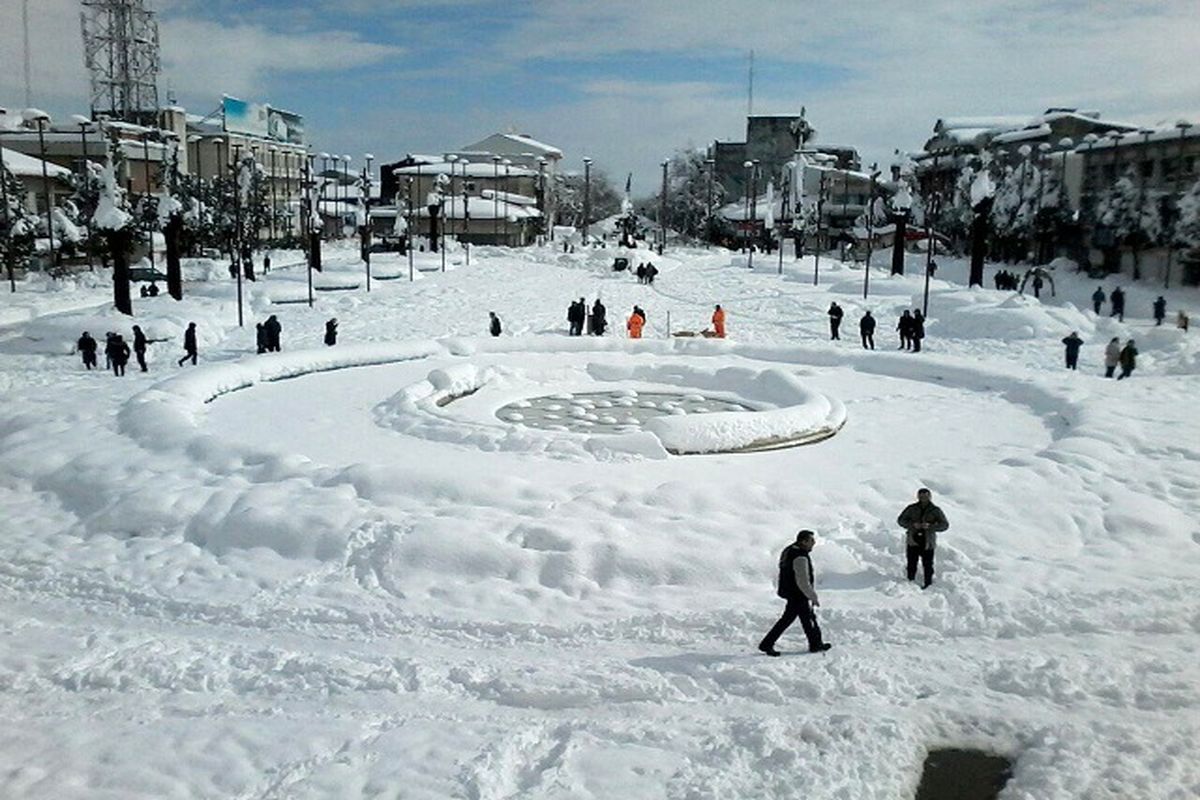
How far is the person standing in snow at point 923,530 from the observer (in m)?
8.68

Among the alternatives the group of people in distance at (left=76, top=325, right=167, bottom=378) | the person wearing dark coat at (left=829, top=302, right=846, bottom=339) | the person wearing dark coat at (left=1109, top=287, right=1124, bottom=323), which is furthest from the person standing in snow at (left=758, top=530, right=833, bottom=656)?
the person wearing dark coat at (left=1109, top=287, right=1124, bottom=323)

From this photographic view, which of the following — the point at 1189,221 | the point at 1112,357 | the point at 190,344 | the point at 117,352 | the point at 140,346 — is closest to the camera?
the point at 1112,357

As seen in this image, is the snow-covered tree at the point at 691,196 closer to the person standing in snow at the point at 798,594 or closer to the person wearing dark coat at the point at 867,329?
the person wearing dark coat at the point at 867,329

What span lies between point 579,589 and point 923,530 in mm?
3106

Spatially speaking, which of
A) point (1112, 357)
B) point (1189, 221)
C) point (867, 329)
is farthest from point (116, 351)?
point (1189, 221)

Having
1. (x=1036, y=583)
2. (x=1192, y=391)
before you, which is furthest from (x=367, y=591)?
(x=1192, y=391)

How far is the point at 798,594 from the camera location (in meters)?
7.39

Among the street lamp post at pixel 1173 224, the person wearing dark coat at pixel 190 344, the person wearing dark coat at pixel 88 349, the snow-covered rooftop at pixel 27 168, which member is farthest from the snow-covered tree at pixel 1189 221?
the snow-covered rooftop at pixel 27 168

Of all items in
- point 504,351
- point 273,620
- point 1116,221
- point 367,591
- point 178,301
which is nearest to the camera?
point 273,620

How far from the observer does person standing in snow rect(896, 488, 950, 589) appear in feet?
28.5

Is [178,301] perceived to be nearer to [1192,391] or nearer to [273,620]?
[273,620]

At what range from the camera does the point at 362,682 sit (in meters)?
7.07

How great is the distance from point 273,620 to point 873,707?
15.8 feet

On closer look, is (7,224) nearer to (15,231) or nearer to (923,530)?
(15,231)
